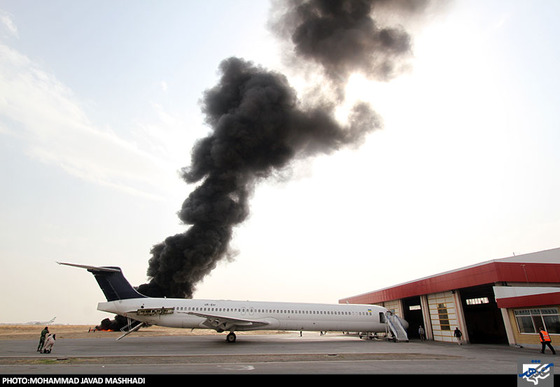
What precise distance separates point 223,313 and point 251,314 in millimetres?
2032

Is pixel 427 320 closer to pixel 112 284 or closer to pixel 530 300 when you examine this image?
pixel 530 300

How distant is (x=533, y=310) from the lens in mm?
16906

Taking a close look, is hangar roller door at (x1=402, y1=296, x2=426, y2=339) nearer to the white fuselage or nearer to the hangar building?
the hangar building

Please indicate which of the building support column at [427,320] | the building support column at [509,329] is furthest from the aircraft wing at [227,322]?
the building support column at [509,329]

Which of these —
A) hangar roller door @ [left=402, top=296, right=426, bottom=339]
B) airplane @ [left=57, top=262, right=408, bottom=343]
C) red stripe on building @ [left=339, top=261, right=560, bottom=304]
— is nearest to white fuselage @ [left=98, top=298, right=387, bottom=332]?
airplane @ [left=57, top=262, right=408, bottom=343]

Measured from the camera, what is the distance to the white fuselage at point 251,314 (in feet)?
71.7

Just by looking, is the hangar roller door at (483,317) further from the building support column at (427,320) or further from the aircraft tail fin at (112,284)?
the aircraft tail fin at (112,284)

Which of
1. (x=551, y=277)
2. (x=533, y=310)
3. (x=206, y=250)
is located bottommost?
(x=533, y=310)

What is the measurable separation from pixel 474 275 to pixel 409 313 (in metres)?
14.0

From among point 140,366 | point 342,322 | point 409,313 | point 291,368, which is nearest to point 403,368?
point 291,368

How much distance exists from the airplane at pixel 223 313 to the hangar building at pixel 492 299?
11.3 ft

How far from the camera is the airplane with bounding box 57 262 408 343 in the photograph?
2178cm

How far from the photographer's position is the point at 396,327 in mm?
24312
